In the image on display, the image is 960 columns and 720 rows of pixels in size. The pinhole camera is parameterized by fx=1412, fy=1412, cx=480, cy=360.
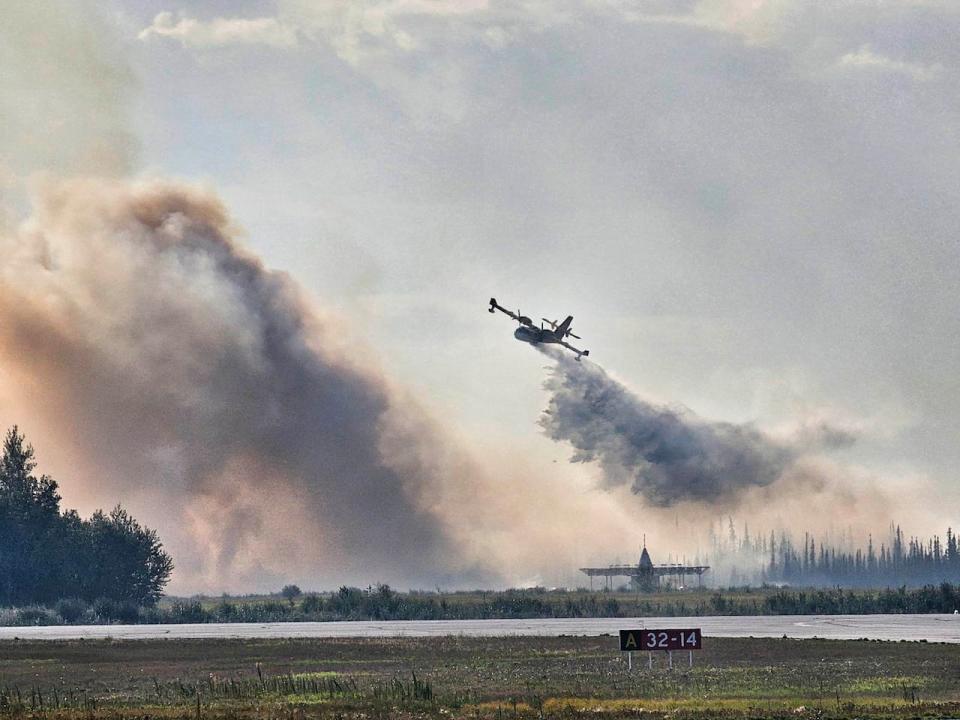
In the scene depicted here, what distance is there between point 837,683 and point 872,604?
→ 94286 millimetres

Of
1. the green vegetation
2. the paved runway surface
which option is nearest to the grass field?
the paved runway surface

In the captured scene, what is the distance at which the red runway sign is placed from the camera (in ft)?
259

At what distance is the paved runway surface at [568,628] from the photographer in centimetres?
11450

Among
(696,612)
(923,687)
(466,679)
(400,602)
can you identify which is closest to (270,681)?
(466,679)

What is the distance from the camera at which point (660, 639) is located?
7975cm

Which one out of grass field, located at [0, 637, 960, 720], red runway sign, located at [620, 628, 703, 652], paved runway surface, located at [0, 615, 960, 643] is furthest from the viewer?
paved runway surface, located at [0, 615, 960, 643]

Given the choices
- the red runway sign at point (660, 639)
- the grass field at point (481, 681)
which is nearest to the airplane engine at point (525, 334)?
the grass field at point (481, 681)

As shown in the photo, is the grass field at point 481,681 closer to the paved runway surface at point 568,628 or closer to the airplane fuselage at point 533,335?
the paved runway surface at point 568,628

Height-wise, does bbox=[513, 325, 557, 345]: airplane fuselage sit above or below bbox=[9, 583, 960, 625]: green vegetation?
above

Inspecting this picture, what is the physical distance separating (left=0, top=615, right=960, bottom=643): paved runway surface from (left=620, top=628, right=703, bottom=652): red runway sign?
30804mm

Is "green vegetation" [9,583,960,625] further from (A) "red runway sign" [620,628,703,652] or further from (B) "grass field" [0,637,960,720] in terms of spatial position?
(A) "red runway sign" [620,628,703,652]

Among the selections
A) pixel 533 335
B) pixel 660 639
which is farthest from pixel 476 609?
pixel 660 639

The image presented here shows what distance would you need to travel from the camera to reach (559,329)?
147500 millimetres

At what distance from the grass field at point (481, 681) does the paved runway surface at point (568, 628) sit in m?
11.3
